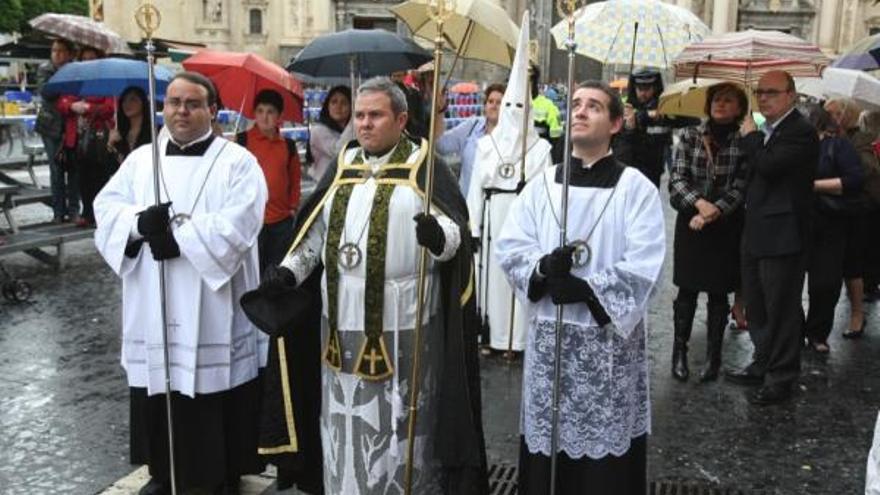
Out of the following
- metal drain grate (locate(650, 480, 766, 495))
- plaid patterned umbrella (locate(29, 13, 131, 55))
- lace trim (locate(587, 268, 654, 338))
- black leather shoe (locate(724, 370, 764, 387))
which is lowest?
metal drain grate (locate(650, 480, 766, 495))

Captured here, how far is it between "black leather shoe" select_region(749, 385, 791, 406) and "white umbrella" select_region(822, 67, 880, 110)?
2.76 m

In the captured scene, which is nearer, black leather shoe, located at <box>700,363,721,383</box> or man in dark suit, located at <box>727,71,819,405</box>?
man in dark suit, located at <box>727,71,819,405</box>

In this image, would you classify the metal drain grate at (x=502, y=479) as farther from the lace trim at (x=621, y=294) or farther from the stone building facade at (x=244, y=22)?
the stone building facade at (x=244, y=22)

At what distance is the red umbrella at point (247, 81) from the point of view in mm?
7199

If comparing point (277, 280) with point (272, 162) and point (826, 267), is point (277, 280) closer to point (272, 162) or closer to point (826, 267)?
point (272, 162)

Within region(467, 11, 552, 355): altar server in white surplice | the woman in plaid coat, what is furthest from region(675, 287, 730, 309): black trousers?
region(467, 11, 552, 355): altar server in white surplice

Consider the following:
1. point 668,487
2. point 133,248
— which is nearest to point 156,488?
point 133,248

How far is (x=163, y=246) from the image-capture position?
4.29 metres

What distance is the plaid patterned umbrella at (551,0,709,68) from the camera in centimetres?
734

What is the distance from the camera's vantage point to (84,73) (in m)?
9.00

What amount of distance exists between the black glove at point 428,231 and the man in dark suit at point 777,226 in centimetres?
330

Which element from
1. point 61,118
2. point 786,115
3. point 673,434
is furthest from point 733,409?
point 61,118

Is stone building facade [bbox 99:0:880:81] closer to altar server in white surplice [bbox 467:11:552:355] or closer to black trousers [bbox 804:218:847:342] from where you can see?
black trousers [bbox 804:218:847:342]

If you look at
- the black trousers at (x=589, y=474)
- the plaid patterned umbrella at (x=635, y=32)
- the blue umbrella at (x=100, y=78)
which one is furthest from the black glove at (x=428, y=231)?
the blue umbrella at (x=100, y=78)
